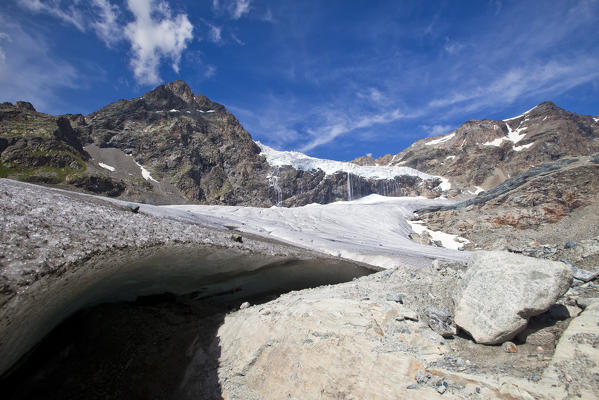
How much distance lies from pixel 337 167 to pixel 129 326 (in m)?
110

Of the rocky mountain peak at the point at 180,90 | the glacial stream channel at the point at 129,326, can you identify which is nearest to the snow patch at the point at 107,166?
the rocky mountain peak at the point at 180,90

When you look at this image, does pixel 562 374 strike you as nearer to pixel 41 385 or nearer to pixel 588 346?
pixel 588 346

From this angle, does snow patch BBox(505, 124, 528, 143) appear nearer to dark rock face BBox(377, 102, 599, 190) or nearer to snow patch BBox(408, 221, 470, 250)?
dark rock face BBox(377, 102, 599, 190)

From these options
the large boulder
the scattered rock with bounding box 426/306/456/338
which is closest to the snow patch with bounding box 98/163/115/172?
the scattered rock with bounding box 426/306/456/338

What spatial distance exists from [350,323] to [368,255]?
25.6 ft

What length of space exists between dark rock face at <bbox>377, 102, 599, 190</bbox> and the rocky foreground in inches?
4555

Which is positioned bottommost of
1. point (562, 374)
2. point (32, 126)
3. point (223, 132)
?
point (562, 374)

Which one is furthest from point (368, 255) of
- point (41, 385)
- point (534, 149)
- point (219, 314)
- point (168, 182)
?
point (534, 149)

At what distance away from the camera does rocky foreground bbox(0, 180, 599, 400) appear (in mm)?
3713

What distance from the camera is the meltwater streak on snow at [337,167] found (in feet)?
364

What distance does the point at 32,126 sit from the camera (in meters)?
84.3

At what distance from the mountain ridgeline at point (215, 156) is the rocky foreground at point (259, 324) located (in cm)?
7887

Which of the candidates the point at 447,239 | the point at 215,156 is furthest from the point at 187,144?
the point at 447,239

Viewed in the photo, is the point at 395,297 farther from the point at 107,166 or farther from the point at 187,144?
the point at 187,144
